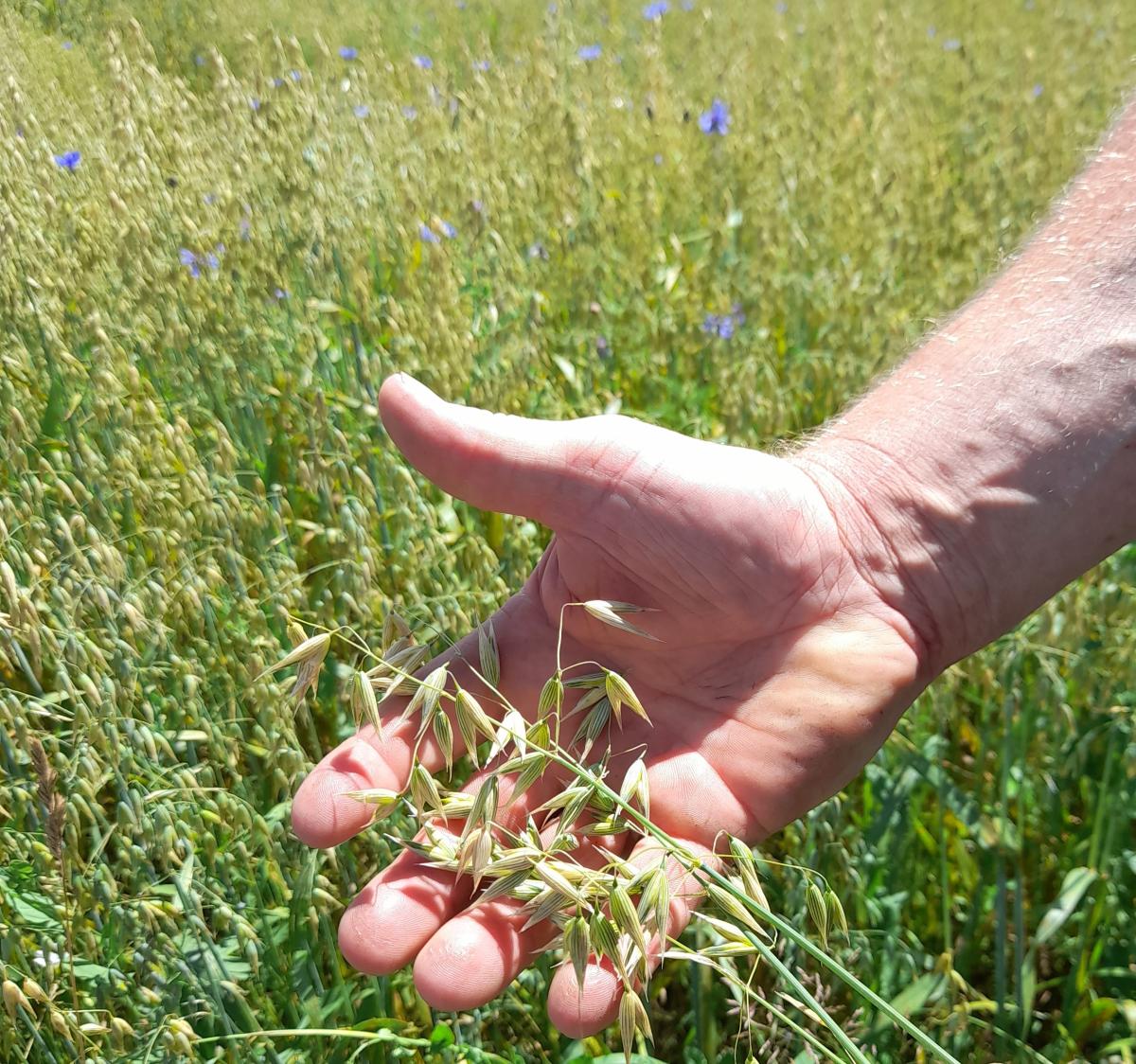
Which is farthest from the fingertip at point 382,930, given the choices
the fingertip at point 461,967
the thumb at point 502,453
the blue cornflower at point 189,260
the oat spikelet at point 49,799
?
the blue cornflower at point 189,260

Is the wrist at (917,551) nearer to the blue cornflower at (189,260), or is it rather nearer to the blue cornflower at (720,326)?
the blue cornflower at (720,326)

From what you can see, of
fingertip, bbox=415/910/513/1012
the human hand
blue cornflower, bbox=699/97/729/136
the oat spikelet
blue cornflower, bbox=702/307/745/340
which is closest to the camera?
the oat spikelet

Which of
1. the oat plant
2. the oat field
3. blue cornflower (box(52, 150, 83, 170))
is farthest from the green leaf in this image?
blue cornflower (box(52, 150, 83, 170))

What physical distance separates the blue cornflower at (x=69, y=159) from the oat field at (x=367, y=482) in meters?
0.04

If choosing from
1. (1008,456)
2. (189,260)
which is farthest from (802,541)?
(189,260)

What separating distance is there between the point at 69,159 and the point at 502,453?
5.03 ft

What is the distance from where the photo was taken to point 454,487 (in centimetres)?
154

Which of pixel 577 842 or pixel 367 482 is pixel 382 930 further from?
pixel 367 482

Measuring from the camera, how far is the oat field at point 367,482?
1361mm

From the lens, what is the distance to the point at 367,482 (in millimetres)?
1813

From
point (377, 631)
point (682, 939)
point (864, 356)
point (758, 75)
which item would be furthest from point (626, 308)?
point (758, 75)

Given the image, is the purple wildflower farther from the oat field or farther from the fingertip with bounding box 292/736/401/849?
the fingertip with bounding box 292/736/401/849

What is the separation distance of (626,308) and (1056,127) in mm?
2188

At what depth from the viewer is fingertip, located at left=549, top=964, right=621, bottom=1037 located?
44.3 inches
